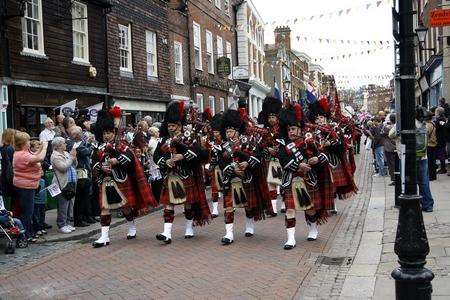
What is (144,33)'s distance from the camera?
21188 millimetres

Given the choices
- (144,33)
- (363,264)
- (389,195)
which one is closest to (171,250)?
(363,264)

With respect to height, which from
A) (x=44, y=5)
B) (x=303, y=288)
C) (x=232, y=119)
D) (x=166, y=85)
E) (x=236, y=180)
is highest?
(x=44, y=5)

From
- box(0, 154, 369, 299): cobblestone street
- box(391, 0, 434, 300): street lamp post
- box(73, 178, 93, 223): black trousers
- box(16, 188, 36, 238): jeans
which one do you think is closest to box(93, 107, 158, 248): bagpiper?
box(0, 154, 369, 299): cobblestone street

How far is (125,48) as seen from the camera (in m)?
19.9

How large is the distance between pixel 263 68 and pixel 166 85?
2135 cm

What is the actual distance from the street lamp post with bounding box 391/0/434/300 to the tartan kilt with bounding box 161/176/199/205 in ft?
14.3

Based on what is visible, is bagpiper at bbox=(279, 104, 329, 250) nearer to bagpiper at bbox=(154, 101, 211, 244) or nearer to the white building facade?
bagpiper at bbox=(154, 101, 211, 244)

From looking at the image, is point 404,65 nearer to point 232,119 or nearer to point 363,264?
point 363,264

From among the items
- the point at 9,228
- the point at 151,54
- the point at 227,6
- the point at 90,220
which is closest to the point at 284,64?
the point at 227,6

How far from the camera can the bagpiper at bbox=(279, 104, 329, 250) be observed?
7.89 metres

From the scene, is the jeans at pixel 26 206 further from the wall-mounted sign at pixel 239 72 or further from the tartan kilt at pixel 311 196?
the wall-mounted sign at pixel 239 72

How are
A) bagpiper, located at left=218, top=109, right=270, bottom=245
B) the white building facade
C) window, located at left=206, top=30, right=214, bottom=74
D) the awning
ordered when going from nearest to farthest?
1. bagpiper, located at left=218, top=109, right=270, bottom=245
2. the awning
3. window, located at left=206, top=30, right=214, bottom=74
4. the white building facade

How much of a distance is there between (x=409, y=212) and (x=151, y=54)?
1817 centimetres

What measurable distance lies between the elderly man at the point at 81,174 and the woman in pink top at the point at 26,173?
4.07ft
